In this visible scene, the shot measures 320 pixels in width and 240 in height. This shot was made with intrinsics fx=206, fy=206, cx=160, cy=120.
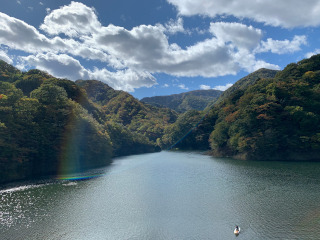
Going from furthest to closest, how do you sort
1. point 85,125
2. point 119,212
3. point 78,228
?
point 85,125 → point 119,212 → point 78,228

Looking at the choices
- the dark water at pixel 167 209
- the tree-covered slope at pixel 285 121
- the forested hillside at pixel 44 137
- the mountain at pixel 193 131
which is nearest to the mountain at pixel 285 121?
the tree-covered slope at pixel 285 121

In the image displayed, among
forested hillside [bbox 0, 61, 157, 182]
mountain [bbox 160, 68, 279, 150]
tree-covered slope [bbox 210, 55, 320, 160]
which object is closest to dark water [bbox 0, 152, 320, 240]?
forested hillside [bbox 0, 61, 157, 182]

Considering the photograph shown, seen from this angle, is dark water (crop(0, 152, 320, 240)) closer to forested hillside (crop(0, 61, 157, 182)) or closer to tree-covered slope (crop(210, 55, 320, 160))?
forested hillside (crop(0, 61, 157, 182))

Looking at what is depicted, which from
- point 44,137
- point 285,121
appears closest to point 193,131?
point 285,121

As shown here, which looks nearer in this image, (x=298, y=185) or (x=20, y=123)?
(x=298, y=185)

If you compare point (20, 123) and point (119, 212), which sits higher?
point (20, 123)

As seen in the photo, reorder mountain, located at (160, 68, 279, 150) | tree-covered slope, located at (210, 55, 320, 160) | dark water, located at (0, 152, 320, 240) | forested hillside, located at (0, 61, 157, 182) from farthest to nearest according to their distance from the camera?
1. mountain, located at (160, 68, 279, 150)
2. tree-covered slope, located at (210, 55, 320, 160)
3. forested hillside, located at (0, 61, 157, 182)
4. dark water, located at (0, 152, 320, 240)

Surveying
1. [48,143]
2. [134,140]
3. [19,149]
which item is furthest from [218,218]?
[134,140]

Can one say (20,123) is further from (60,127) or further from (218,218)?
(218,218)

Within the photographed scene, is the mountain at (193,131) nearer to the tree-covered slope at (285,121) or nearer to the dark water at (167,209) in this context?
the tree-covered slope at (285,121)
